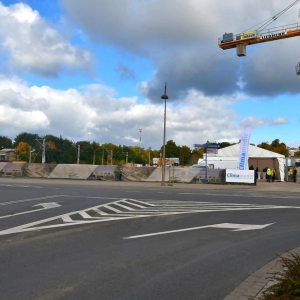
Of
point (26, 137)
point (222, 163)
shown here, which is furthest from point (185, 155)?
point (222, 163)

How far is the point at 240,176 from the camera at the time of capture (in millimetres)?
36906

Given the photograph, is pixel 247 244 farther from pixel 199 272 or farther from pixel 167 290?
pixel 167 290

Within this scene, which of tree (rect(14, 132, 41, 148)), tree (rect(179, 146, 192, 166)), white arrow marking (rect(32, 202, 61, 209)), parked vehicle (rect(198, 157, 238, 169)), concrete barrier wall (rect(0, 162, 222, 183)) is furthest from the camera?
tree (rect(14, 132, 41, 148))

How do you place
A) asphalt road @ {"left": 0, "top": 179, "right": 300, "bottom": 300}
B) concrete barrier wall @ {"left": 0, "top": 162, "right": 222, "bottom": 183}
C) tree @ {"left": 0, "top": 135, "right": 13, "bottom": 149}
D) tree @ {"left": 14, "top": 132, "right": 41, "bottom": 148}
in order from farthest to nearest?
tree @ {"left": 0, "top": 135, "right": 13, "bottom": 149}
tree @ {"left": 14, "top": 132, "right": 41, "bottom": 148}
concrete barrier wall @ {"left": 0, "top": 162, "right": 222, "bottom": 183}
asphalt road @ {"left": 0, "top": 179, "right": 300, "bottom": 300}

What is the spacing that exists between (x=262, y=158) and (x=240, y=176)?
1325 centimetres

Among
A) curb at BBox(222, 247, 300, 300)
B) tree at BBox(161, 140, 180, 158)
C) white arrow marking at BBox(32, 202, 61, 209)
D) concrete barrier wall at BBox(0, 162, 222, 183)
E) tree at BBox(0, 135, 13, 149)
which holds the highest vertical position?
tree at BBox(0, 135, 13, 149)

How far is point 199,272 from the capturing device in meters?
7.28

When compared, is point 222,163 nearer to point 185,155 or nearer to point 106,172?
point 106,172

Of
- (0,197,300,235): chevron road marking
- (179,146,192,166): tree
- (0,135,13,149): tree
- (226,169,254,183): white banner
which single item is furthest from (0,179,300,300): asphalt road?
(0,135,13,149): tree

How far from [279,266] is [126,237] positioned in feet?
13.0

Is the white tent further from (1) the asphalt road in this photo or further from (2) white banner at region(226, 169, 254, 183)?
(1) the asphalt road

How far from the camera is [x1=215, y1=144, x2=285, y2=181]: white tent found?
1846 inches

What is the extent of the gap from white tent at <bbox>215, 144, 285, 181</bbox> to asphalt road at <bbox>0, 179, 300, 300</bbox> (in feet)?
104

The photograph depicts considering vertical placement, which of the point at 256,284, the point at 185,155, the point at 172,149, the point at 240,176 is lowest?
the point at 256,284
